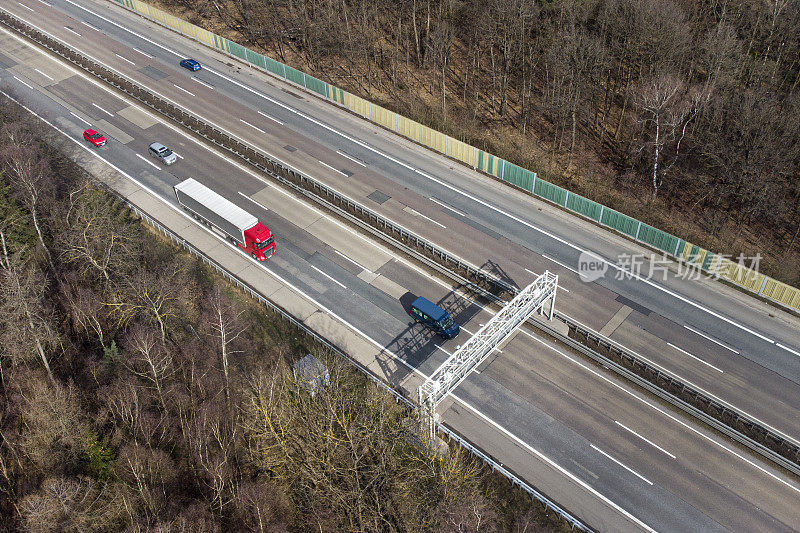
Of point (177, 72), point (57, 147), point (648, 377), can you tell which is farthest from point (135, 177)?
point (648, 377)

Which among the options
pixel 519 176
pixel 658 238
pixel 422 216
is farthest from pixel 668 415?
pixel 519 176

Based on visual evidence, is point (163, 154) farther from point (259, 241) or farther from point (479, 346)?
point (479, 346)

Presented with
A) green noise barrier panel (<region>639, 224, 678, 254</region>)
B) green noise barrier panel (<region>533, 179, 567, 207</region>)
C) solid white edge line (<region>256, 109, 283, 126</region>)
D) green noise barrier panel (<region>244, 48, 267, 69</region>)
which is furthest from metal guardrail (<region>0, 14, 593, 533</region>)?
green noise barrier panel (<region>244, 48, 267, 69</region>)

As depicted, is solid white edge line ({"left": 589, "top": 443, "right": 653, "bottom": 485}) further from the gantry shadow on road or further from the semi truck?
the semi truck

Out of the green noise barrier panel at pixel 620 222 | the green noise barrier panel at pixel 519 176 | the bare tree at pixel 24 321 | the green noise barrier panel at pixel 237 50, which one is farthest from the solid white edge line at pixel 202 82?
the green noise barrier panel at pixel 620 222

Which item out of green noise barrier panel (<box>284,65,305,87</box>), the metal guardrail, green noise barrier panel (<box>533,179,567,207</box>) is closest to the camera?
the metal guardrail
